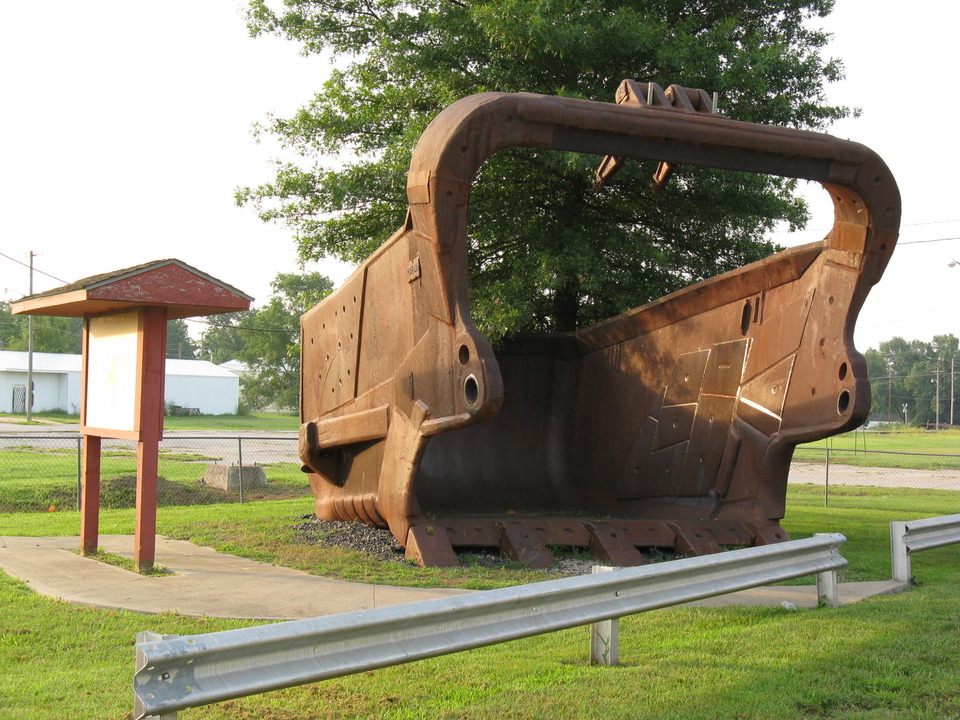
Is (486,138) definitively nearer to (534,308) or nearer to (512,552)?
(512,552)

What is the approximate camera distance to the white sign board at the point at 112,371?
924 cm

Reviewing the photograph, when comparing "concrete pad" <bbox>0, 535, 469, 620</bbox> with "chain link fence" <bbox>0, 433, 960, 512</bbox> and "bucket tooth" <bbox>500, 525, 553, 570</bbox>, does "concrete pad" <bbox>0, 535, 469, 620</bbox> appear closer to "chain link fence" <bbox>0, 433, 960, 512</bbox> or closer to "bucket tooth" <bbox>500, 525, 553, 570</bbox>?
"bucket tooth" <bbox>500, 525, 553, 570</bbox>

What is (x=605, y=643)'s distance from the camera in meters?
5.47

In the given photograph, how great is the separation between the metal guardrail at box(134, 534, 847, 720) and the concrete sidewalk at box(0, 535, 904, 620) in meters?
2.15

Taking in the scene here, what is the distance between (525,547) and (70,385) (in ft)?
195

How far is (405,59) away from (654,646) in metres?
10.8

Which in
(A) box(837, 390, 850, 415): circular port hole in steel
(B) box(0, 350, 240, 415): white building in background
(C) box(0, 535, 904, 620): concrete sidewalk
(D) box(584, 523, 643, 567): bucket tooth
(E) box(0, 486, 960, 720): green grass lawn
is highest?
(B) box(0, 350, 240, 415): white building in background

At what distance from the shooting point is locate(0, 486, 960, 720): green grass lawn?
15.2ft

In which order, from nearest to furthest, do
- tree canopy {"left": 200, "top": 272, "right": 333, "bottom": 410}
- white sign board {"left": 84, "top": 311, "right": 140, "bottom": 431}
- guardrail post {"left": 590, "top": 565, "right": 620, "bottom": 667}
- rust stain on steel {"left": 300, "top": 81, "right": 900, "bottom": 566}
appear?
guardrail post {"left": 590, "top": 565, "right": 620, "bottom": 667}, rust stain on steel {"left": 300, "top": 81, "right": 900, "bottom": 566}, white sign board {"left": 84, "top": 311, "right": 140, "bottom": 431}, tree canopy {"left": 200, "top": 272, "right": 333, "bottom": 410}

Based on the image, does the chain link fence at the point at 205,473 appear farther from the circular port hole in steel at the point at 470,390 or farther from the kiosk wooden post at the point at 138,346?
the circular port hole in steel at the point at 470,390

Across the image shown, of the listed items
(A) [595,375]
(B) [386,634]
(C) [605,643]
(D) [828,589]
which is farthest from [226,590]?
(A) [595,375]

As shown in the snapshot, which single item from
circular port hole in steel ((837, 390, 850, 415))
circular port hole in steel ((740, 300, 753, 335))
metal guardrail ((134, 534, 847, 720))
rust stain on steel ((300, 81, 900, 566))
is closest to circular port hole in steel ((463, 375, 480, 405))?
rust stain on steel ((300, 81, 900, 566))

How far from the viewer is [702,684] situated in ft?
16.7

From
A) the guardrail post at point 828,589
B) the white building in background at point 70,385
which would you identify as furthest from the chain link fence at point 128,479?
the white building in background at point 70,385
